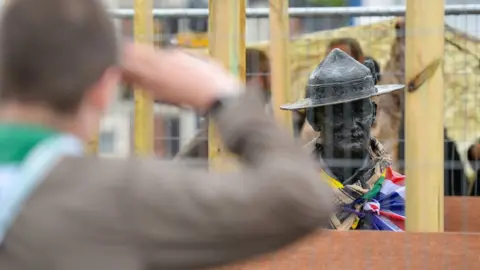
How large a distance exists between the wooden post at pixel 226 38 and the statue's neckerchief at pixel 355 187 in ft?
2.62

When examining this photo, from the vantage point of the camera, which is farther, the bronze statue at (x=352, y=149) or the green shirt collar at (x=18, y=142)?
the bronze statue at (x=352, y=149)

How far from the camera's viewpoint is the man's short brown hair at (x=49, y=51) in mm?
1346

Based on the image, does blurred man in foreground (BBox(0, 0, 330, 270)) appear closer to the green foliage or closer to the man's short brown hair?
the man's short brown hair

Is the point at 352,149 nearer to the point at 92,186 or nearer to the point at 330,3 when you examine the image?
the point at 330,3

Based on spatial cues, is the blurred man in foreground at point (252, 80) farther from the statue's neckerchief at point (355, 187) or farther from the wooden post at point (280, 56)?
→ the statue's neckerchief at point (355, 187)

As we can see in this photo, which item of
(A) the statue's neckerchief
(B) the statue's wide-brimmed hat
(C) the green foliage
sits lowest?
(A) the statue's neckerchief

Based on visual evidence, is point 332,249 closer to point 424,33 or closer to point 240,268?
point 240,268

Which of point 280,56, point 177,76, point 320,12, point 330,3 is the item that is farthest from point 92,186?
point 330,3

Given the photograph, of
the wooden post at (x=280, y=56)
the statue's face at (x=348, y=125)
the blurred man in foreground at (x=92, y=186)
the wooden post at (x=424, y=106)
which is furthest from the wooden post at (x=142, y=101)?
the blurred man in foreground at (x=92, y=186)

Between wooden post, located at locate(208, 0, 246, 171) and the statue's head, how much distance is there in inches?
32.3

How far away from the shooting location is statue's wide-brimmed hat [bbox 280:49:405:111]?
14.6ft

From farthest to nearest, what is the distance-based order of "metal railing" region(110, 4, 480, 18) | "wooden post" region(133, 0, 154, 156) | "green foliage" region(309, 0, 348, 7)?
"green foliage" region(309, 0, 348, 7)
"metal railing" region(110, 4, 480, 18)
"wooden post" region(133, 0, 154, 156)

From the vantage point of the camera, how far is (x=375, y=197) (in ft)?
14.5

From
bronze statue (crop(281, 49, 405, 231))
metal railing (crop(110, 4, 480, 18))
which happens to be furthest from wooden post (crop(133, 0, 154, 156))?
metal railing (crop(110, 4, 480, 18))
